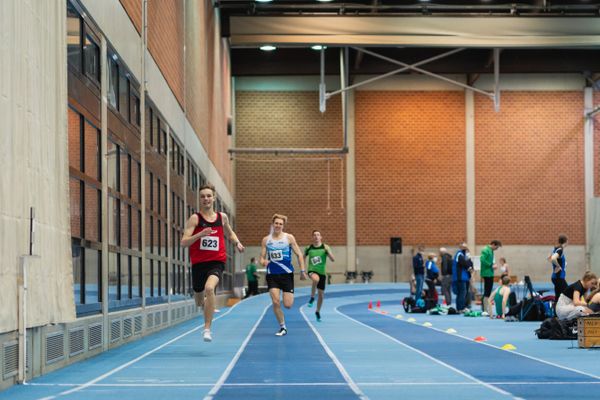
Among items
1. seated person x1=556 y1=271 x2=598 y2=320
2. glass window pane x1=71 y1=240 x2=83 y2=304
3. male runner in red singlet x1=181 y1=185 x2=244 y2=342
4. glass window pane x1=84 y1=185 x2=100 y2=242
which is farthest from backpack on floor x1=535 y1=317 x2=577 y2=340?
glass window pane x1=71 y1=240 x2=83 y2=304

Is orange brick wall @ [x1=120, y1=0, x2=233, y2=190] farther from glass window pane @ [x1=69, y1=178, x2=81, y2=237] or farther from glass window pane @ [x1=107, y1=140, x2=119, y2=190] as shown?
glass window pane @ [x1=69, y1=178, x2=81, y2=237]

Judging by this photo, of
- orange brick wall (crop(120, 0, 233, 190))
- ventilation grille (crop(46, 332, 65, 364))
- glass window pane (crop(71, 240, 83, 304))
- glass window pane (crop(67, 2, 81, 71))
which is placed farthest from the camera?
orange brick wall (crop(120, 0, 233, 190))

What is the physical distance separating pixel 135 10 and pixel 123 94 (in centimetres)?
164

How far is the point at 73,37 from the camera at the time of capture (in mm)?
11320

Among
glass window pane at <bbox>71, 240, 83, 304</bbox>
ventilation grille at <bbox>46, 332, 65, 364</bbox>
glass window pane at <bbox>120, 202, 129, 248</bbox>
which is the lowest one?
ventilation grille at <bbox>46, 332, 65, 364</bbox>

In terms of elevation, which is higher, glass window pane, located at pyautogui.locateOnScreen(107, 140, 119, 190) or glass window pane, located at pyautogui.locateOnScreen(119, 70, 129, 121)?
glass window pane, located at pyautogui.locateOnScreen(119, 70, 129, 121)

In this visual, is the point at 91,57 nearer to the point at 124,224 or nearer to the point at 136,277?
the point at 124,224

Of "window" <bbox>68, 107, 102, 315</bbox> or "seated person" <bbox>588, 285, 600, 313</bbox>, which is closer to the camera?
"window" <bbox>68, 107, 102, 315</bbox>

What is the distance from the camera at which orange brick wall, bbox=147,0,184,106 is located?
1811 centimetres

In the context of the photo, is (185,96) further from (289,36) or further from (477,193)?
(477,193)

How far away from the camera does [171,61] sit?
20.7 meters

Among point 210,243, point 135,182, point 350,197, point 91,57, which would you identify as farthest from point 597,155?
point 91,57

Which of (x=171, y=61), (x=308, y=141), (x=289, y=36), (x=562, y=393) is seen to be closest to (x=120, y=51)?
(x=171, y=61)

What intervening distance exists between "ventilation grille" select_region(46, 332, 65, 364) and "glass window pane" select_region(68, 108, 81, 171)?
197cm
